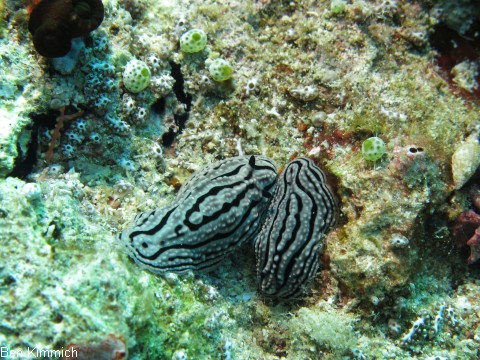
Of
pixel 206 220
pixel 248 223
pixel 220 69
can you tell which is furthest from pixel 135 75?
pixel 248 223

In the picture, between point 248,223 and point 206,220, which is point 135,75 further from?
point 248,223

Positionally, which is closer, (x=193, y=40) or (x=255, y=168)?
(x=255, y=168)

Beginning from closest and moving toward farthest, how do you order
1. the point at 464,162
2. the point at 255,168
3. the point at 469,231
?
the point at 464,162 < the point at 255,168 < the point at 469,231

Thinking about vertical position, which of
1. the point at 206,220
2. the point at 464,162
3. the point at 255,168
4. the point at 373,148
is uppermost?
the point at 464,162

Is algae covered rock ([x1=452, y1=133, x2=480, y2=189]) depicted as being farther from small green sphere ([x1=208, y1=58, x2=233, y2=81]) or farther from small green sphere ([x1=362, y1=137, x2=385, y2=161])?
small green sphere ([x1=208, y1=58, x2=233, y2=81])

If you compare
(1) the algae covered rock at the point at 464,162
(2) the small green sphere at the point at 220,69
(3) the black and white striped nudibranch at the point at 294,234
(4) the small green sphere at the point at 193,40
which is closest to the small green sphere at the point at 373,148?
(3) the black and white striped nudibranch at the point at 294,234

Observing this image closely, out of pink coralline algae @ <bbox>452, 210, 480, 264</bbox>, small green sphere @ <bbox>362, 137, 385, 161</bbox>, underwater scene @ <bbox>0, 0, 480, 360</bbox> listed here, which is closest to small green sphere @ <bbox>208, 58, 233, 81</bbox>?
underwater scene @ <bbox>0, 0, 480, 360</bbox>

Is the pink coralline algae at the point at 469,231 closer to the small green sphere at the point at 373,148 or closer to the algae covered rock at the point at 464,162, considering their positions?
the algae covered rock at the point at 464,162
